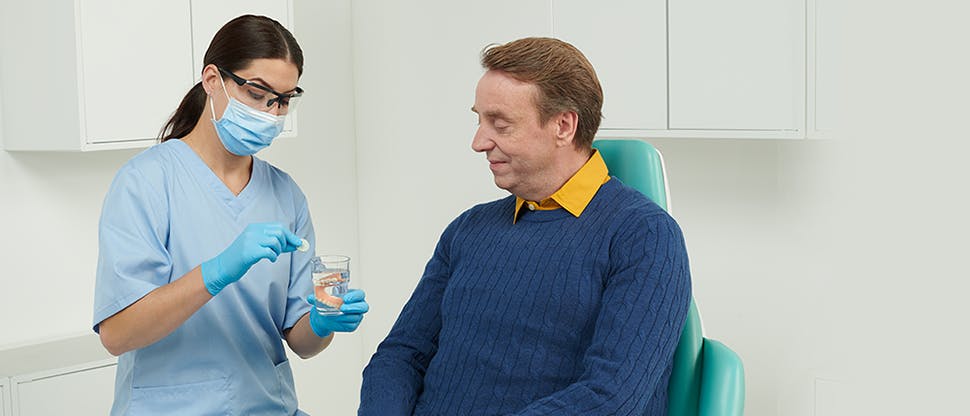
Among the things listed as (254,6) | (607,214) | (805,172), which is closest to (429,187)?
(254,6)

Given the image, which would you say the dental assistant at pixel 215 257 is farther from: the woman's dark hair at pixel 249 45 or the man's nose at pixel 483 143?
the man's nose at pixel 483 143

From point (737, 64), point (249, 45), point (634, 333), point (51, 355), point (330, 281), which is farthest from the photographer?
point (51, 355)

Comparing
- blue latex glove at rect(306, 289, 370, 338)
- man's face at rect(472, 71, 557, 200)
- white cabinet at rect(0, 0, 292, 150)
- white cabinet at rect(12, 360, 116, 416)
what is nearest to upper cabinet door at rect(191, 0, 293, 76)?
white cabinet at rect(0, 0, 292, 150)

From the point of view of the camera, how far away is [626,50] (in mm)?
2248

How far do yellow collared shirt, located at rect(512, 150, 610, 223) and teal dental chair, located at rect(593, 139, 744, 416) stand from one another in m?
0.11

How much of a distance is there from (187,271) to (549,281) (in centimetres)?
70

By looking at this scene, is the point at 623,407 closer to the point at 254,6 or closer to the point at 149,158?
the point at 149,158

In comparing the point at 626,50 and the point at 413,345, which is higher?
the point at 626,50

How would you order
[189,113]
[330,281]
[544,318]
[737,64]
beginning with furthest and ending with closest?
[737,64] < [189,113] < [330,281] < [544,318]

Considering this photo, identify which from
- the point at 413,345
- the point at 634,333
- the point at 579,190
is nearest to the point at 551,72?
the point at 579,190

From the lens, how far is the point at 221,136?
172 cm

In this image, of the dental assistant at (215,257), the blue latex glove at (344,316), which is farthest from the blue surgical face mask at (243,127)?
the blue latex glove at (344,316)

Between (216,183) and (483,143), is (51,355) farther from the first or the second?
(483,143)

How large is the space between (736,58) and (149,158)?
126cm
